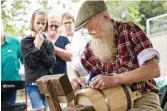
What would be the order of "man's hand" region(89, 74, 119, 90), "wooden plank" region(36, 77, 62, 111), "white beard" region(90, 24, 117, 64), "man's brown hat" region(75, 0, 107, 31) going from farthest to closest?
"white beard" region(90, 24, 117, 64), "man's brown hat" region(75, 0, 107, 31), "man's hand" region(89, 74, 119, 90), "wooden plank" region(36, 77, 62, 111)

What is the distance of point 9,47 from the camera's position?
3322 mm

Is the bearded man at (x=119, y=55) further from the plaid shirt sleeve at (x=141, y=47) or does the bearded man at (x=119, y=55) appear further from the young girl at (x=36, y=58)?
the young girl at (x=36, y=58)

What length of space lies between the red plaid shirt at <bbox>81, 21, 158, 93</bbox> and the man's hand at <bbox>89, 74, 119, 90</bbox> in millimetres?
140

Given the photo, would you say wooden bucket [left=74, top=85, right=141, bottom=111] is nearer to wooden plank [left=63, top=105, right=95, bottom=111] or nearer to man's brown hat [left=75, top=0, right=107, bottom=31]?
wooden plank [left=63, top=105, right=95, bottom=111]

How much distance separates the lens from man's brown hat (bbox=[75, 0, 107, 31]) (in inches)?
73.9

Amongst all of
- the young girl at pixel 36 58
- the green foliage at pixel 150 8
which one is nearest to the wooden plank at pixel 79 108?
the young girl at pixel 36 58

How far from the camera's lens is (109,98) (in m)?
1.76

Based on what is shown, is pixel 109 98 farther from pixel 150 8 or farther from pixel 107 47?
pixel 150 8

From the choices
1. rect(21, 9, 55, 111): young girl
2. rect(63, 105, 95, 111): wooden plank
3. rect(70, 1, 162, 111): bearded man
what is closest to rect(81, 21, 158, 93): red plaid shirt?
rect(70, 1, 162, 111): bearded man

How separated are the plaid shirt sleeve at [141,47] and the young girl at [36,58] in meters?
1.26

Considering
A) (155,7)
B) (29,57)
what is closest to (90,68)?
(29,57)

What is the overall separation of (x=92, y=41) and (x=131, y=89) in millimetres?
412

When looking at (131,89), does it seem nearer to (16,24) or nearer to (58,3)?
(58,3)

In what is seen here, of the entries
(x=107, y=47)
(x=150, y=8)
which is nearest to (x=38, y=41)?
(x=107, y=47)
